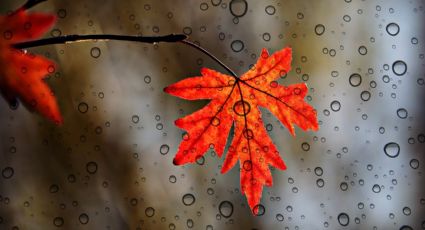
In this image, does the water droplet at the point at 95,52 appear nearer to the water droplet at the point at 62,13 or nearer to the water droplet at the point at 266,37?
the water droplet at the point at 62,13

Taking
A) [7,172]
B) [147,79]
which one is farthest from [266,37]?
[7,172]

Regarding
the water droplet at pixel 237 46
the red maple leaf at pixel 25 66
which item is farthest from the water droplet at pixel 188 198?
the red maple leaf at pixel 25 66

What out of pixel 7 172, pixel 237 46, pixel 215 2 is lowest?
pixel 7 172

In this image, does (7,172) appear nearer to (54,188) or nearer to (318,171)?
(54,188)

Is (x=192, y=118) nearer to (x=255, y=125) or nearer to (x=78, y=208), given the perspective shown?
(x=255, y=125)

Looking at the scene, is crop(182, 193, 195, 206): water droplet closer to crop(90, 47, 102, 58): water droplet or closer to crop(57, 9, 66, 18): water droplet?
crop(90, 47, 102, 58): water droplet

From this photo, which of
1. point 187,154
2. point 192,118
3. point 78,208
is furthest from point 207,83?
point 78,208
